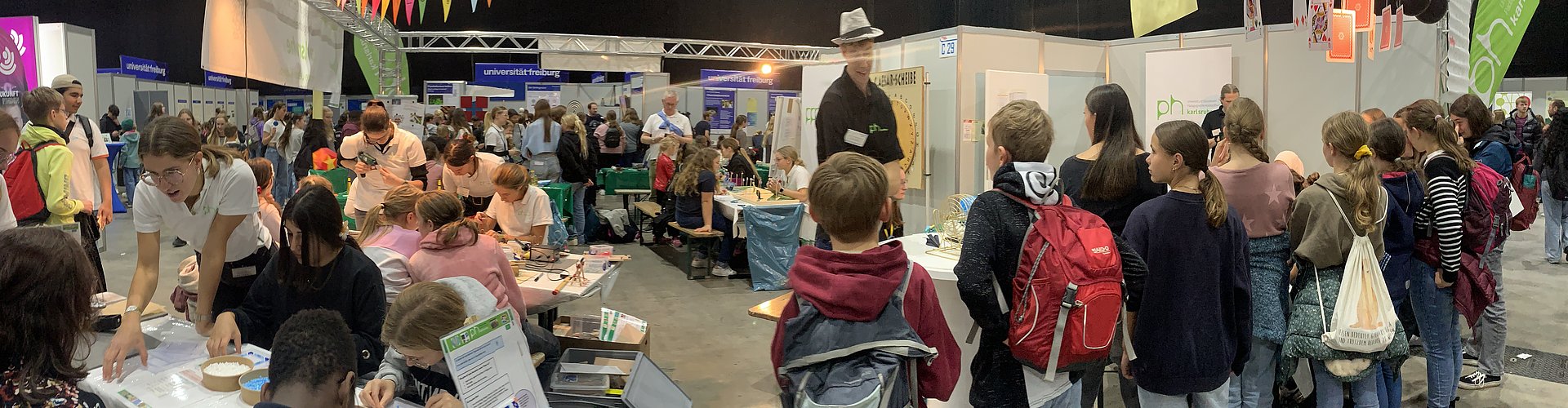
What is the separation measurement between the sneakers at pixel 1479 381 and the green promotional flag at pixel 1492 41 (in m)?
3.34

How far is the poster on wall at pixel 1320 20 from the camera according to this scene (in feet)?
16.5

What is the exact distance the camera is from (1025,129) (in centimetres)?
227

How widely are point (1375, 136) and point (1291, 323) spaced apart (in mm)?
778

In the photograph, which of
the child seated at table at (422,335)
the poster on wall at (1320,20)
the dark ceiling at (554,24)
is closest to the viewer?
the child seated at table at (422,335)

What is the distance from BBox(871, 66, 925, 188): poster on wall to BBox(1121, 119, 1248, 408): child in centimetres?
377

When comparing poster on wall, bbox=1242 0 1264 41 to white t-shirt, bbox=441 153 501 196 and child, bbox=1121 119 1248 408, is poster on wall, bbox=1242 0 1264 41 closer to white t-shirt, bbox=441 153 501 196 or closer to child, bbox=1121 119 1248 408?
child, bbox=1121 119 1248 408

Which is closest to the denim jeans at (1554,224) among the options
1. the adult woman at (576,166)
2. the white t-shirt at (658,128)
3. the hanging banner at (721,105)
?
the white t-shirt at (658,128)

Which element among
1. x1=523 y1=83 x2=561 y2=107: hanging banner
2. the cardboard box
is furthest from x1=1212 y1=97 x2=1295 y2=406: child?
x1=523 y1=83 x2=561 y2=107: hanging banner

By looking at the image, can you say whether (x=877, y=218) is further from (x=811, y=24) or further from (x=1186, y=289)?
(x=811, y=24)

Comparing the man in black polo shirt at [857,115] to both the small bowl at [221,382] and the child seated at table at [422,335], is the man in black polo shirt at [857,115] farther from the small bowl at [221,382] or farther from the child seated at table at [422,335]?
the small bowl at [221,382]

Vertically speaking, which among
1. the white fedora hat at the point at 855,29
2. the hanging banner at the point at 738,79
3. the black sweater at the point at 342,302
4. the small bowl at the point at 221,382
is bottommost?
the small bowl at the point at 221,382

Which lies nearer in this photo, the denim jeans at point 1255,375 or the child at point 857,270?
the child at point 857,270

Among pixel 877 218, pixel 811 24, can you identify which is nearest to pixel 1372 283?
pixel 877 218

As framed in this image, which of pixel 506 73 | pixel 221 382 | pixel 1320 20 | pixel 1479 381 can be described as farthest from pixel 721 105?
pixel 221 382
